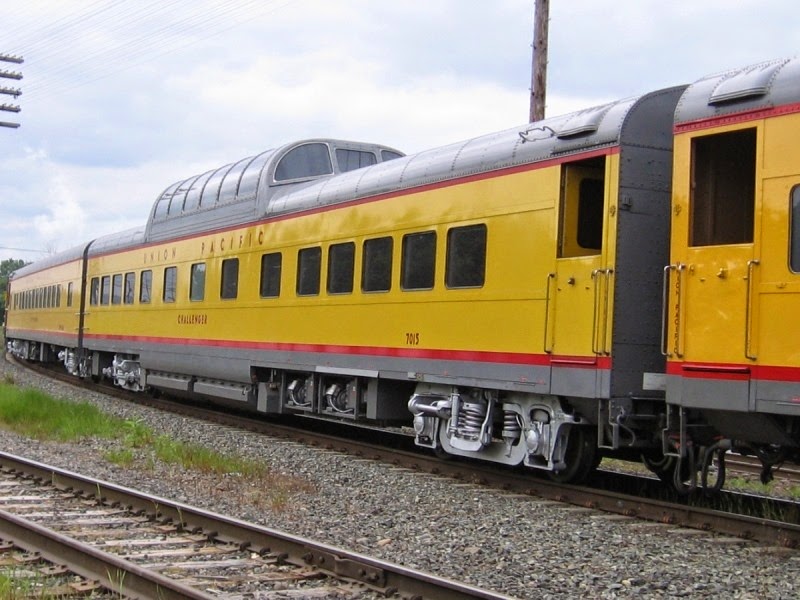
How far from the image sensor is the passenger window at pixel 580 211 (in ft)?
30.7

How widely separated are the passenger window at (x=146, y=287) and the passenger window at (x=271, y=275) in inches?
208

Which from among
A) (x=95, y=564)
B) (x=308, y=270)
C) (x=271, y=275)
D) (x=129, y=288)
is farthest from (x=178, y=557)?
(x=129, y=288)

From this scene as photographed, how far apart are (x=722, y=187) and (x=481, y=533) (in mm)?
3457

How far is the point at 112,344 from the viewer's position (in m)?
21.2

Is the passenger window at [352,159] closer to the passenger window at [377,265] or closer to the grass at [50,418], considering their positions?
the passenger window at [377,265]

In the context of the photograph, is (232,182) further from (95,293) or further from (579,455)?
(579,455)

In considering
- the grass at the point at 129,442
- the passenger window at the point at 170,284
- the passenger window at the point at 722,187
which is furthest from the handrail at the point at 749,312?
the passenger window at the point at 170,284

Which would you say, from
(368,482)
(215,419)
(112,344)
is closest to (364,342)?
(368,482)

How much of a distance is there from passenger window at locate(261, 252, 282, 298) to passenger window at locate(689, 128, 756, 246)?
7.54 metres

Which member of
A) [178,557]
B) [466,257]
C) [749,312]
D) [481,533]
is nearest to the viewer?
[178,557]

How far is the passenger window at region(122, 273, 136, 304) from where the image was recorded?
20.4 meters

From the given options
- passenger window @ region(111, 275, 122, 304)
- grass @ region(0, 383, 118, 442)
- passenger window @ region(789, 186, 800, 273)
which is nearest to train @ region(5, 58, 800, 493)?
passenger window @ region(789, 186, 800, 273)

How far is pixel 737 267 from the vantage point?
7570 mm

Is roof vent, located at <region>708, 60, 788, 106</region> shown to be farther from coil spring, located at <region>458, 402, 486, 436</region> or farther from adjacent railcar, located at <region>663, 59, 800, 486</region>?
coil spring, located at <region>458, 402, 486, 436</region>
